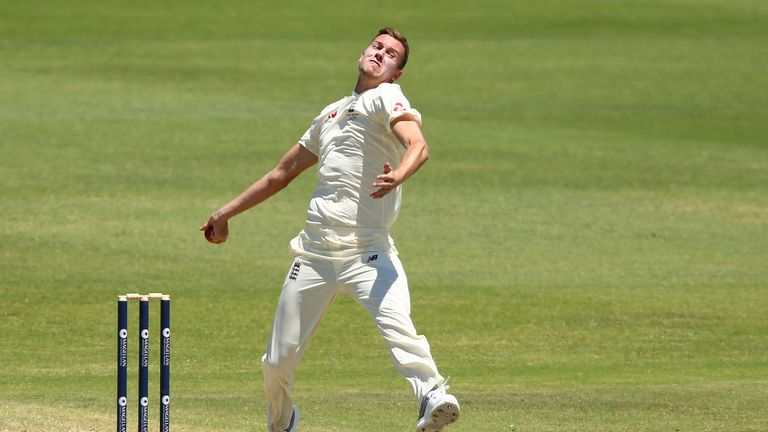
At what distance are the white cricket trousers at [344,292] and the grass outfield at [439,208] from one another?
1.30m

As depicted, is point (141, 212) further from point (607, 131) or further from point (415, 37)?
point (415, 37)

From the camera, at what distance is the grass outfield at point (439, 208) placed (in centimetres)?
1162

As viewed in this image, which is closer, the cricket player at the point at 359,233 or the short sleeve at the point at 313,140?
the cricket player at the point at 359,233

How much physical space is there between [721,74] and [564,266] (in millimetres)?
13732

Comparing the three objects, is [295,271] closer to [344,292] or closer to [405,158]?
[344,292]

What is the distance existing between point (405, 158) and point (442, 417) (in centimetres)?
131

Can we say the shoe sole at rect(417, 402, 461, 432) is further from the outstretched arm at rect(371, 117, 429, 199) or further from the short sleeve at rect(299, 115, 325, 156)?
the short sleeve at rect(299, 115, 325, 156)

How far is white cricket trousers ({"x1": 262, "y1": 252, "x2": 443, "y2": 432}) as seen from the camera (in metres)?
8.16

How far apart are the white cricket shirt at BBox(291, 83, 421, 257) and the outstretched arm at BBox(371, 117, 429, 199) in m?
0.11

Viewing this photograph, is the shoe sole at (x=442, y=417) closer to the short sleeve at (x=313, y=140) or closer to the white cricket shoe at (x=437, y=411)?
the white cricket shoe at (x=437, y=411)

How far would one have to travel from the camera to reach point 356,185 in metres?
8.37

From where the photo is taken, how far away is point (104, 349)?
512 inches

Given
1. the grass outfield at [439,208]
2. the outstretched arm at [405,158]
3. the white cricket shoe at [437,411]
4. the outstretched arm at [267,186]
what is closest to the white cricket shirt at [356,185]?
the outstretched arm at [405,158]

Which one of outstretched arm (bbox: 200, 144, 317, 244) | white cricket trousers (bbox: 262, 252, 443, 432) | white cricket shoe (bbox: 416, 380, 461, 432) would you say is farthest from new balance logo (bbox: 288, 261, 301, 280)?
white cricket shoe (bbox: 416, 380, 461, 432)
